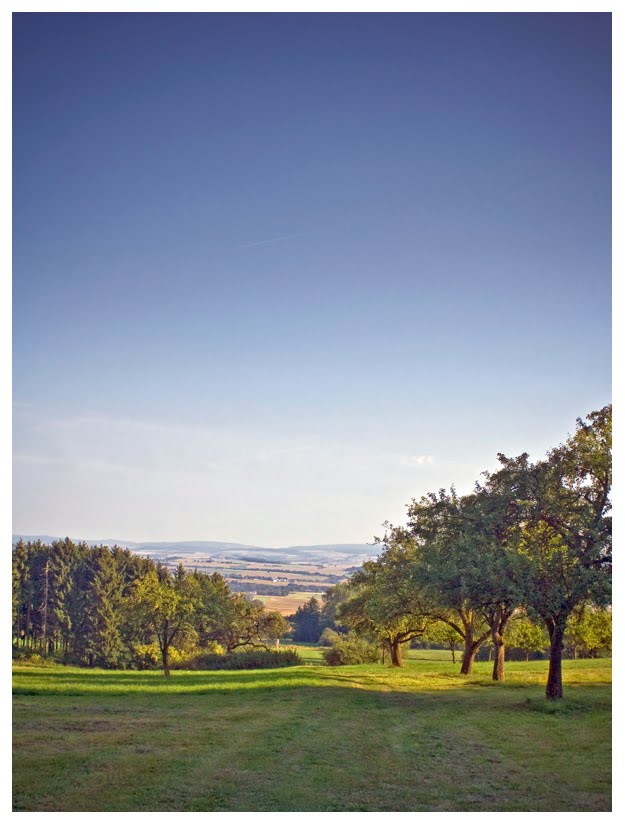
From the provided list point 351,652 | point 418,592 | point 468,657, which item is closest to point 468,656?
point 468,657

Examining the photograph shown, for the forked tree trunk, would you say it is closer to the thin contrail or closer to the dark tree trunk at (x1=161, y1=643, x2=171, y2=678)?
the dark tree trunk at (x1=161, y1=643, x2=171, y2=678)

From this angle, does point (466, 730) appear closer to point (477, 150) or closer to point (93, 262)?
point (477, 150)

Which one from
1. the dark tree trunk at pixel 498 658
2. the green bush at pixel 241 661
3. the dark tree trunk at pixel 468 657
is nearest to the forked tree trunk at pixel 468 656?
the dark tree trunk at pixel 468 657

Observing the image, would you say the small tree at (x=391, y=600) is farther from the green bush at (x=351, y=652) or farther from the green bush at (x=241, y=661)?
the green bush at (x=241, y=661)

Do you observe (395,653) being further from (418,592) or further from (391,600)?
(418,592)

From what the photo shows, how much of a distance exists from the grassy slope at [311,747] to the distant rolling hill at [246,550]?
3298mm

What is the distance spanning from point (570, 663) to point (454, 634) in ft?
15.5

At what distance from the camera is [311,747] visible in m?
8.44

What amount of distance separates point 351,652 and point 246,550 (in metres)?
8.79

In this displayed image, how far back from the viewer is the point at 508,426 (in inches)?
480

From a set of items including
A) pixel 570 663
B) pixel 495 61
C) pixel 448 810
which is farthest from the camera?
pixel 570 663

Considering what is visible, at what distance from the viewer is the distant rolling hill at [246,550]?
610 inches

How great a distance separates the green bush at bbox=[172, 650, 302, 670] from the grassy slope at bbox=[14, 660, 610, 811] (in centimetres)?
337
